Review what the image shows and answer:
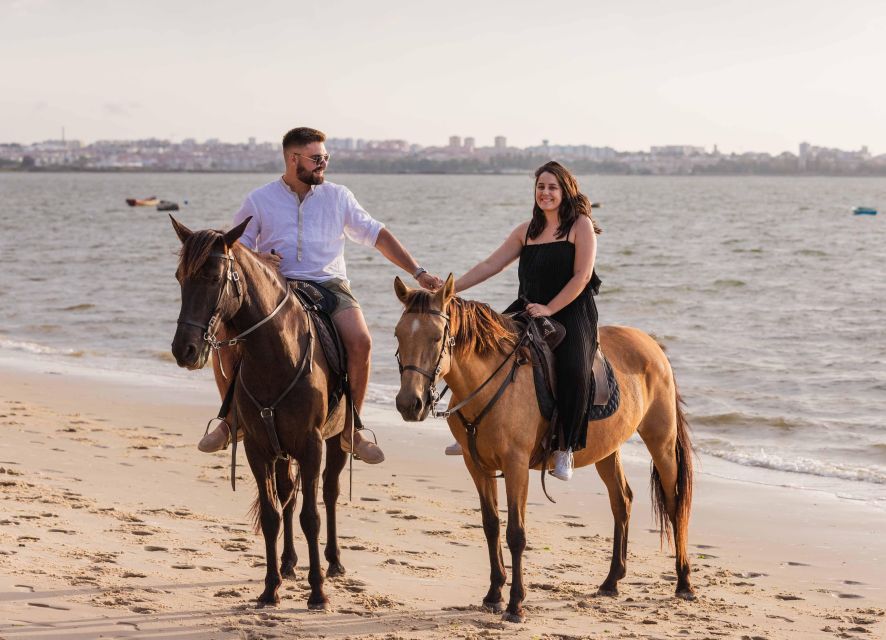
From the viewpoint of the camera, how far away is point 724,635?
6871 mm

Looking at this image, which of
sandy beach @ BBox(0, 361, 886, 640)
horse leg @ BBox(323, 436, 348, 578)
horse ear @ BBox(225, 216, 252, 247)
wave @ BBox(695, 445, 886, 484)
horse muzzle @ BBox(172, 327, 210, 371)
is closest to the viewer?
horse muzzle @ BBox(172, 327, 210, 371)

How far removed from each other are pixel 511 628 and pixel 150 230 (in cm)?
6170

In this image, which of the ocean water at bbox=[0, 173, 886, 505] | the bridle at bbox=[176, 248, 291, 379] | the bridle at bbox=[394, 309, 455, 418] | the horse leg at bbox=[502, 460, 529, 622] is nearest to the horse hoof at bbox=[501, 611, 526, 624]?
the horse leg at bbox=[502, 460, 529, 622]

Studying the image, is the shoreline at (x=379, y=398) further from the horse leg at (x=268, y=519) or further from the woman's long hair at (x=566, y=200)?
the horse leg at (x=268, y=519)

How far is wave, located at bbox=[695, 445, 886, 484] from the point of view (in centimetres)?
1236

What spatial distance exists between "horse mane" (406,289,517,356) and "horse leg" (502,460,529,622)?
0.70 m

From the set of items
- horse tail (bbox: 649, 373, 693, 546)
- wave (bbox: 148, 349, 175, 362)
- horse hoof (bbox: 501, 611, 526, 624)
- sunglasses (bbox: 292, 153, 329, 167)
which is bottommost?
wave (bbox: 148, 349, 175, 362)

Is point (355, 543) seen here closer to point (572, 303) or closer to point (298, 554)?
point (298, 554)

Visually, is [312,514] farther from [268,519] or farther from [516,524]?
[516,524]

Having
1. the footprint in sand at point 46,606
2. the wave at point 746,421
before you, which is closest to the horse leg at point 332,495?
the footprint in sand at point 46,606

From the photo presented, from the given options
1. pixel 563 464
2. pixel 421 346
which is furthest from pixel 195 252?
pixel 563 464

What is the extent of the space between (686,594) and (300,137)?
388 cm

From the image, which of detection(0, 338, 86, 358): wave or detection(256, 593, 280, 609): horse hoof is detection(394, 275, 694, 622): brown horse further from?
detection(0, 338, 86, 358): wave

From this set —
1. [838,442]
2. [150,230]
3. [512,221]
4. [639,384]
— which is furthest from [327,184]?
[512,221]
